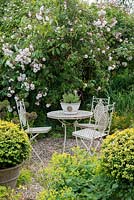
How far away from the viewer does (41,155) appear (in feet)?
17.0

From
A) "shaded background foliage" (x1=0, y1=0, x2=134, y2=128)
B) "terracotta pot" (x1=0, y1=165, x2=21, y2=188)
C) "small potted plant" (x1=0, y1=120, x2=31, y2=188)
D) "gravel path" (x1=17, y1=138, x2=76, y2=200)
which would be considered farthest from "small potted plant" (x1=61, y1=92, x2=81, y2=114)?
"terracotta pot" (x1=0, y1=165, x2=21, y2=188)

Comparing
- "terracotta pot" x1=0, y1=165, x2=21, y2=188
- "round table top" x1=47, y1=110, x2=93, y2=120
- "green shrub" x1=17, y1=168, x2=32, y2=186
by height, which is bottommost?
"green shrub" x1=17, y1=168, x2=32, y2=186

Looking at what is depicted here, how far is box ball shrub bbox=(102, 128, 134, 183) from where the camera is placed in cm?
254

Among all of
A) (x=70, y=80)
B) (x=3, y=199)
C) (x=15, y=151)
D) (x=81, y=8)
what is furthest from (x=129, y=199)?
(x=81, y=8)

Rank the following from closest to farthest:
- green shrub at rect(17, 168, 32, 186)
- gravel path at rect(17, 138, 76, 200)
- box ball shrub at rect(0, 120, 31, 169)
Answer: box ball shrub at rect(0, 120, 31, 169) → gravel path at rect(17, 138, 76, 200) → green shrub at rect(17, 168, 32, 186)

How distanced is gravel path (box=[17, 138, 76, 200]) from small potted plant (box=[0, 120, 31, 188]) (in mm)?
216

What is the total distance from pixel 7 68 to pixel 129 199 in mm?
4115

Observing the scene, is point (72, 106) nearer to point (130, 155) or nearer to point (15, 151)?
point (15, 151)

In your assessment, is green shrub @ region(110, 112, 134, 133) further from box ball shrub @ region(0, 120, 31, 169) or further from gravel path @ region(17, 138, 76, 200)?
box ball shrub @ region(0, 120, 31, 169)

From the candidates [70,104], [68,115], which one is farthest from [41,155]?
[70,104]

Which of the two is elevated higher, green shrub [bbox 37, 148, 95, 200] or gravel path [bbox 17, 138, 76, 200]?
green shrub [bbox 37, 148, 95, 200]

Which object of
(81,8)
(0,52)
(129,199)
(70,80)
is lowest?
(129,199)

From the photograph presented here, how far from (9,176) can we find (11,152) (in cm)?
27

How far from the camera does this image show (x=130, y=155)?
2592 millimetres
